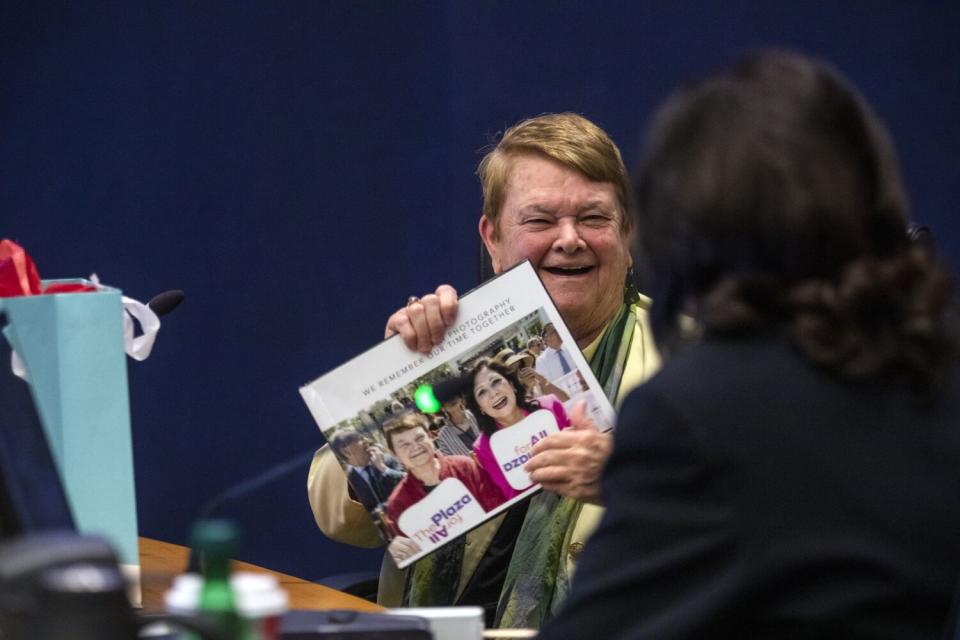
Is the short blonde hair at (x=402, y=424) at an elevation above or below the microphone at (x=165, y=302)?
below

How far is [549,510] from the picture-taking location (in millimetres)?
1797

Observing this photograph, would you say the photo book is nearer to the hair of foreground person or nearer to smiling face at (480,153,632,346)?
smiling face at (480,153,632,346)

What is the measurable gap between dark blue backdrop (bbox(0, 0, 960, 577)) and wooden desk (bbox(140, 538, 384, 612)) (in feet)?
3.75

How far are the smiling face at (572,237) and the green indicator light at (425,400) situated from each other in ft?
1.31

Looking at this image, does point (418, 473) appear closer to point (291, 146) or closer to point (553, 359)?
point (553, 359)

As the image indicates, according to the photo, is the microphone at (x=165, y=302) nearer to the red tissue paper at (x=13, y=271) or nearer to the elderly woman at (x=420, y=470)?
the red tissue paper at (x=13, y=271)

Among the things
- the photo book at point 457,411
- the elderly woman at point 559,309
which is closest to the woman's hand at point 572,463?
the photo book at point 457,411

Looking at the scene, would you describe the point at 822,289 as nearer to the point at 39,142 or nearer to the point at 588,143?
the point at 588,143

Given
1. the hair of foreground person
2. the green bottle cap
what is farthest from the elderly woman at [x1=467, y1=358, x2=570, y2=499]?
the green bottle cap

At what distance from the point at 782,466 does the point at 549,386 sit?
0.74m

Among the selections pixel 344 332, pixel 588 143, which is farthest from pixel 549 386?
pixel 344 332

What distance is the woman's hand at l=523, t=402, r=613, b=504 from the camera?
4.98 ft

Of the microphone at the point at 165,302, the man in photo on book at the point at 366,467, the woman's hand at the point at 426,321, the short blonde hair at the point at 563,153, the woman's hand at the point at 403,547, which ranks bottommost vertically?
the woman's hand at the point at 403,547

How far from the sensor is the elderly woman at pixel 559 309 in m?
1.78
